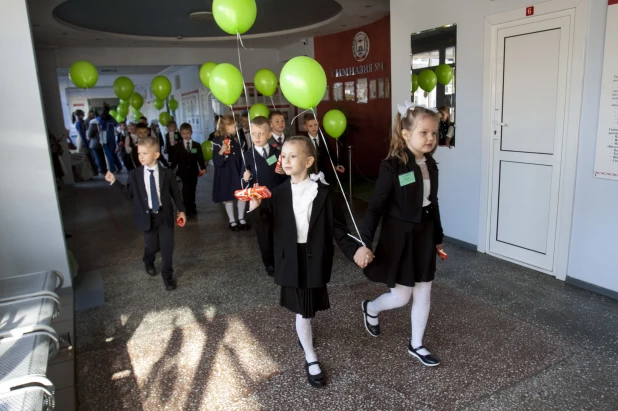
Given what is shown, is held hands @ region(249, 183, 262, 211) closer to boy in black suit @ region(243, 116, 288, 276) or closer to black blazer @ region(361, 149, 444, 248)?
black blazer @ region(361, 149, 444, 248)

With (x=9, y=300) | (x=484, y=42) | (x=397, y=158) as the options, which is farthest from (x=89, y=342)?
(x=484, y=42)

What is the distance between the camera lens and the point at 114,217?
7250 millimetres

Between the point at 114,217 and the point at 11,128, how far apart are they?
147 inches

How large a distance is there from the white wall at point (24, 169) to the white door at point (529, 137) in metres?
4.09

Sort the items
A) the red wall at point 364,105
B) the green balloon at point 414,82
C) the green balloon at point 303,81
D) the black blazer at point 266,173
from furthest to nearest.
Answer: the red wall at point 364,105 → the green balloon at point 414,82 → the black blazer at point 266,173 → the green balloon at point 303,81

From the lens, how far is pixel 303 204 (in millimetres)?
2539

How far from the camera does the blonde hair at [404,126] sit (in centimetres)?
254

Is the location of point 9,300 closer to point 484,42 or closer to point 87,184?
point 484,42

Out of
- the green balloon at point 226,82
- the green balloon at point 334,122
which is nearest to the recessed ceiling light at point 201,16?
the green balloon at point 334,122

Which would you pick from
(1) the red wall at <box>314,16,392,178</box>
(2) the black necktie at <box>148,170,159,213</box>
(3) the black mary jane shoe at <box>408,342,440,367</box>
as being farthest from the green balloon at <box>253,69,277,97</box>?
(3) the black mary jane shoe at <box>408,342,440,367</box>

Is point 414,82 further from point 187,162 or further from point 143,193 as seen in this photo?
point 187,162

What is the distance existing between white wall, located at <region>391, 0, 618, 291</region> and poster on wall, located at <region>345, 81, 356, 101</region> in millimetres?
4266

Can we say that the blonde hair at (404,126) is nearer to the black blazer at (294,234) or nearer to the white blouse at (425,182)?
the white blouse at (425,182)

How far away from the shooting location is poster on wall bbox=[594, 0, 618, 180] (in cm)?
332
